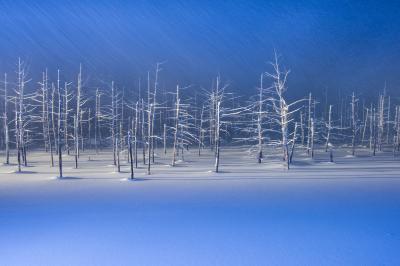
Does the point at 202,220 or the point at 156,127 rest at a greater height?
the point at 156,127

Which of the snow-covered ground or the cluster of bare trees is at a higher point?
the cluster of bare trees

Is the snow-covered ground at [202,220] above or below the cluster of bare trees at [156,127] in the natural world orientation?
below

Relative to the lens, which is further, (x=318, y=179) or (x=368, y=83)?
(x=368, y=83)

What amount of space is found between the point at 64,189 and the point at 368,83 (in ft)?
521

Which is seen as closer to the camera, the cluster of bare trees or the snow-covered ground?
the snow-covered ground

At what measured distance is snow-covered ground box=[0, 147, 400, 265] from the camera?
13.3 meters

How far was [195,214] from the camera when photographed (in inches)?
743

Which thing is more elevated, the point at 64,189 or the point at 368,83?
the point at 368,83

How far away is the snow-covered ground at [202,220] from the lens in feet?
43.6

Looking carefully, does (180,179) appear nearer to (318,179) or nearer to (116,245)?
(318,179)

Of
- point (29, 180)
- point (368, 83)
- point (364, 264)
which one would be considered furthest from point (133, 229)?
point (368, 83)

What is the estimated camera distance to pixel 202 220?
17.8 meters

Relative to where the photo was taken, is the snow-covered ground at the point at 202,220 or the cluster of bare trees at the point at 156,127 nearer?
the snow-covered ground at the point at 202,220

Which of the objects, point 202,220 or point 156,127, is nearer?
point 202,220
